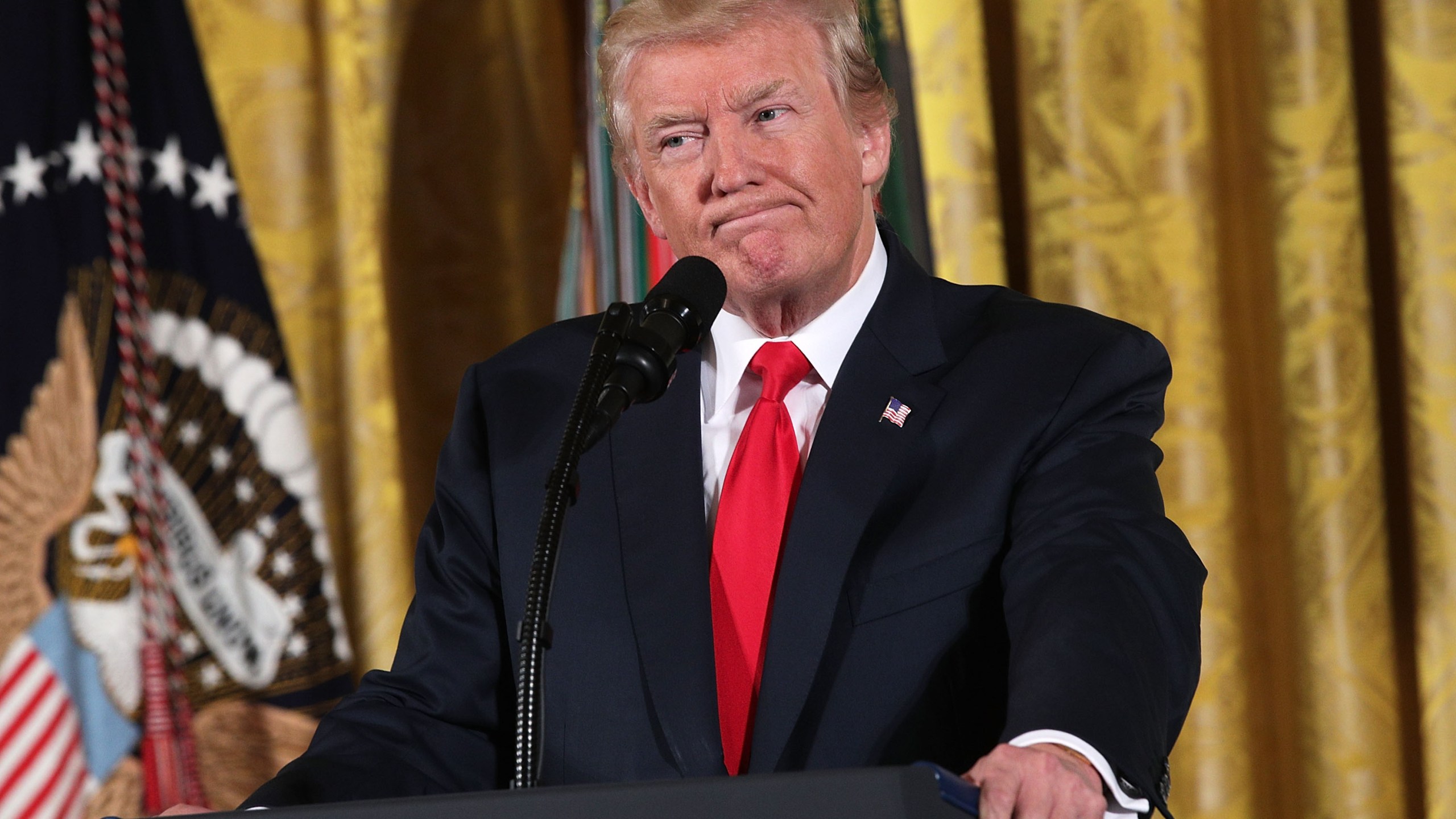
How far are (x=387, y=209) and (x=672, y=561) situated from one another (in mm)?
1708

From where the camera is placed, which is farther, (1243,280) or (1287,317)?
(1243,280)

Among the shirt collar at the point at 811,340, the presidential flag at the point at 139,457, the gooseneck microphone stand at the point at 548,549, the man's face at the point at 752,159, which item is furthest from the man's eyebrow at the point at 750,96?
the presidential flag at the point at 139,457

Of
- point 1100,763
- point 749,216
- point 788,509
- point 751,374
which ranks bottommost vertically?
point 1100,763

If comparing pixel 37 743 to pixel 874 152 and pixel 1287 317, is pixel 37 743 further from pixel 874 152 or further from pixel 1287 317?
pixel 1287 317

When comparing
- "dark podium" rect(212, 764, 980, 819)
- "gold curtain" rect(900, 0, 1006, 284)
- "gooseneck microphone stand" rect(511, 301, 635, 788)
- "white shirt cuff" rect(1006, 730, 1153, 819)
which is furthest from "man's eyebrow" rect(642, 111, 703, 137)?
"gold curtain" rect(900, 0, 1006, 284)

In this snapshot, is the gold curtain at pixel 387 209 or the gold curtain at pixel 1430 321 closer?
the gold curtain at pixel 1430 321

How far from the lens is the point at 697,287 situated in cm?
116

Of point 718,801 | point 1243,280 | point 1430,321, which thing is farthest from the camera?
point 1243,280

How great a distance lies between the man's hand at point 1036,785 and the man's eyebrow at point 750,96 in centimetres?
81

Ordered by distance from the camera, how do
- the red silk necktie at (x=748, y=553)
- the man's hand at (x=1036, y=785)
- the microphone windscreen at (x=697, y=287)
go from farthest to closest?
the red silk necktie at (x=748, y=553), the microphone windscreen at (x=697, y=287), the man's hand at (x=1036, y=785)

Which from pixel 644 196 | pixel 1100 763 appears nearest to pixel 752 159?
pixel 644 196

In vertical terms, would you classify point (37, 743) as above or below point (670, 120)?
below

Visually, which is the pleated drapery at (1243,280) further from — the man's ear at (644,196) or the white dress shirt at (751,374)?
the white dress shirt at (751,374)

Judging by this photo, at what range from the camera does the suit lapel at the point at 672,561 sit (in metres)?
1.36
